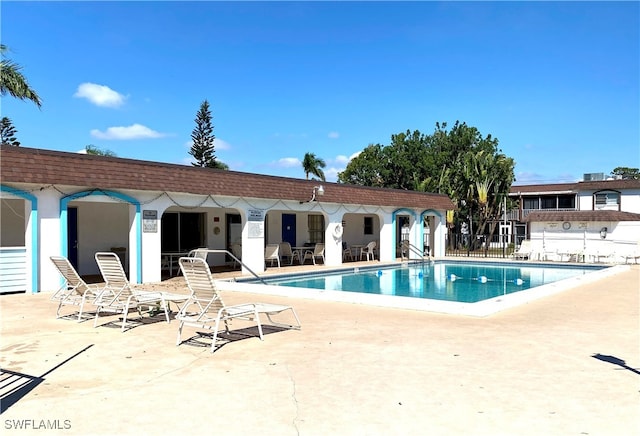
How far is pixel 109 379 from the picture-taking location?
16.8 feet

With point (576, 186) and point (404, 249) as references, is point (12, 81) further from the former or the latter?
point (576, 186)

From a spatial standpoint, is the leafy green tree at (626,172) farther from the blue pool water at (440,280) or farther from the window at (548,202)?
the blue pool water at (440,280)

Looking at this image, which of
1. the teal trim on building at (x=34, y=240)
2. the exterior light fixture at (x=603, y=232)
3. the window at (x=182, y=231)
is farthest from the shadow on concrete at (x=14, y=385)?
the exterior light fixture at (x=603, y=232)

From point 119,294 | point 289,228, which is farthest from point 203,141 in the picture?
point 119,294

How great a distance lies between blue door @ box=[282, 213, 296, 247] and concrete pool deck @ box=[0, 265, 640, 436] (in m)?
15.3

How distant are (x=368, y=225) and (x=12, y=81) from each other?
1895 centimetres

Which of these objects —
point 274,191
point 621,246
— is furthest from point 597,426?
point 621,246

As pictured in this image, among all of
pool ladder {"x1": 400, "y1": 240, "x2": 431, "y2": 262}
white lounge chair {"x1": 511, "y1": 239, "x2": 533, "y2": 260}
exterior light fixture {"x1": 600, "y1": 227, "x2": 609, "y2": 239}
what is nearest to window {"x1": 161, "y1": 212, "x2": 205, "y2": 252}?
pool ladder {"x1": 400, "y1": 240, "x2": 431, "y2": 262}

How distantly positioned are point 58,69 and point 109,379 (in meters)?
21.3

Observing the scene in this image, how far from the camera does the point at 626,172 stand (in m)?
72.1

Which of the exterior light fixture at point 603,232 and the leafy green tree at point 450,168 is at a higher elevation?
the leafy green tree at point 450,168

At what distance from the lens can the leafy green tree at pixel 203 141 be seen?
4334 centimetres

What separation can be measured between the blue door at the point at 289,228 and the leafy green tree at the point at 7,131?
27003mm

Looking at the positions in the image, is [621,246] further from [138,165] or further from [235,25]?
[138,165]
